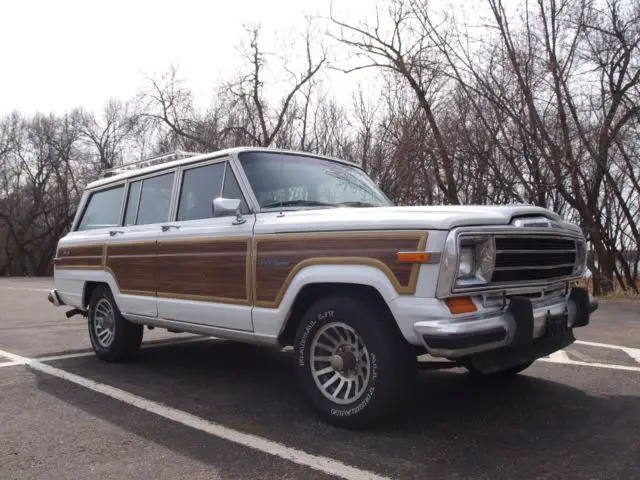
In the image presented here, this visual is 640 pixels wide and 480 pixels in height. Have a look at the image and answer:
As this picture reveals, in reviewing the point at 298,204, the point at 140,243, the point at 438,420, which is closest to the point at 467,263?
the point at 438,420

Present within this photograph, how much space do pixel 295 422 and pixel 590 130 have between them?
43.5ft

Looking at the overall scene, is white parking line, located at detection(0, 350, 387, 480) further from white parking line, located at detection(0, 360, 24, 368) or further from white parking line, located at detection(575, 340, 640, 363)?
white parking line, located at detection(575, 340, 640, 363)

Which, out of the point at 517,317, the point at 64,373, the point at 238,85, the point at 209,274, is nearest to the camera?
the point at 517,317

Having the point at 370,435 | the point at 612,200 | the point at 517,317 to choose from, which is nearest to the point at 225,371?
the point at 370,435

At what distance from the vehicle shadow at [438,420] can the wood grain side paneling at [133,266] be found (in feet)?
2.79

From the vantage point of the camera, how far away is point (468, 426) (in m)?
3.85

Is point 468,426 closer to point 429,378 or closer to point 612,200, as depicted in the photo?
point 429,378

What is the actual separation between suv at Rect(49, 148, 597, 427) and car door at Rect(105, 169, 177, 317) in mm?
22

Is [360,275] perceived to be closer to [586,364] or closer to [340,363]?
[340,363]

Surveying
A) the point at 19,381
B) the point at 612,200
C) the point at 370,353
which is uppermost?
the point at 612,200

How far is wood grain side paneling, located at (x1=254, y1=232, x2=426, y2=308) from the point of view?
138 inches

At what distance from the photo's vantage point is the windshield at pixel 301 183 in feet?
15.5

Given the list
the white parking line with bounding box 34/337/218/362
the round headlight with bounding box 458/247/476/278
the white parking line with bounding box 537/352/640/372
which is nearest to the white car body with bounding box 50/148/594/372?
the round headlight with bounding box 458/247/476/278

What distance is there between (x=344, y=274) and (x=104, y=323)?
370 centimetres
